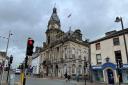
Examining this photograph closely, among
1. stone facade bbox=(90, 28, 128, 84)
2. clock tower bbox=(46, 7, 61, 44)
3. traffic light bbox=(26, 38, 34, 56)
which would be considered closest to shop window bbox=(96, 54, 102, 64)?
stone facade bbox=(90, 28, 128, 84)

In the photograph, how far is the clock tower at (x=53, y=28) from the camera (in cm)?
7350

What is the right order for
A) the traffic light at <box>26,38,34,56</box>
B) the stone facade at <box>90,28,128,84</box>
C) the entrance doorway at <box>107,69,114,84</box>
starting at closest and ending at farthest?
the traffic light at <box>26,38,34,56</box> → the stone facade at <box>90,28,128,84</box> → the entrance doorway at <box>107,69,114,84</box>

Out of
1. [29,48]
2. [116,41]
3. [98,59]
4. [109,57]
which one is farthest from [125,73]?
[29,48]

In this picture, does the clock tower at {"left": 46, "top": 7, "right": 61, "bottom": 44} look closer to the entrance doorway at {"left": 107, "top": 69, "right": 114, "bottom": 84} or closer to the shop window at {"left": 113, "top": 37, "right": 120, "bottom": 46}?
the entrance doorway at {"left": 107, "top": 69, "right": 114, "bottom": 84}

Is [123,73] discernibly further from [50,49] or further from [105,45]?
[50,49]

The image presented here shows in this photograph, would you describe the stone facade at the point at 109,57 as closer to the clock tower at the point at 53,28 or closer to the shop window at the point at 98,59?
the shop window at the point at 98,59

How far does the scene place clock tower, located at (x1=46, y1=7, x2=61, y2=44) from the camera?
73.5 metres

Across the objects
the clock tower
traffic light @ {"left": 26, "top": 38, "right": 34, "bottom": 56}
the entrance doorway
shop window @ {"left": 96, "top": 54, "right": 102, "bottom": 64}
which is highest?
the clock tower

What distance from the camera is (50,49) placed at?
237ft

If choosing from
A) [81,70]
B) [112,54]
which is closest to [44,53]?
[81,70]

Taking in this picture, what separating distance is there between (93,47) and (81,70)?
79.1ft

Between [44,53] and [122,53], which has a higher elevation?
[44,53]

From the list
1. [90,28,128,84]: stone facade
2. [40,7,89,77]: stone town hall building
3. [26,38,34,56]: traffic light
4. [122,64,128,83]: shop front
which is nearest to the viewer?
[26,38,34,56]: traffic light

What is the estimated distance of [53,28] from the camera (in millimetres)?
73438
